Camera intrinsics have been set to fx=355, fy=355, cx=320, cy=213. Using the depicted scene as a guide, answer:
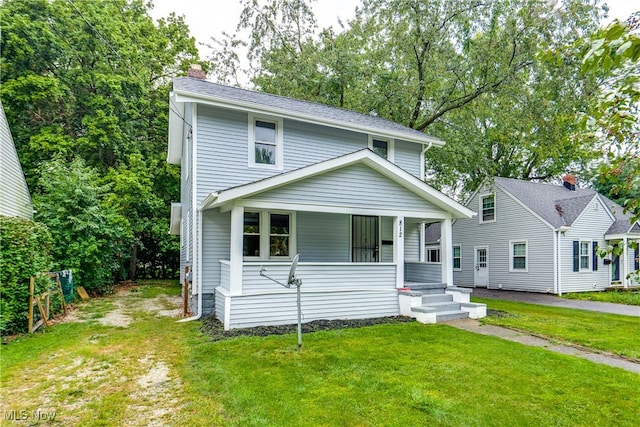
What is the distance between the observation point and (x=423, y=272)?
35.8 ft

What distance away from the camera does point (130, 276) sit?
18562 mm

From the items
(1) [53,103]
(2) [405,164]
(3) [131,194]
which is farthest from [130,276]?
(2) [405,164]

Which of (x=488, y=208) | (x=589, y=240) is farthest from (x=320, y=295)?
(x=589, y=240)

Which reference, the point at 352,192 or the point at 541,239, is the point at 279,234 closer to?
the point at 352,192

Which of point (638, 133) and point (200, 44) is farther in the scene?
point (200, 44)

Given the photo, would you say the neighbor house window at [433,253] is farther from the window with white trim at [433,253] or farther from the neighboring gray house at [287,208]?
the neighboring gray house at [287,208]

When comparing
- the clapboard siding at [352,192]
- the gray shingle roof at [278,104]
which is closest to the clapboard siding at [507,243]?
the gray shingle roof at [278,104]

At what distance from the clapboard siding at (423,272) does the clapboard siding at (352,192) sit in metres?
2.06

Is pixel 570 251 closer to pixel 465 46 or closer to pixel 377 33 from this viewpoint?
pixel 465 46

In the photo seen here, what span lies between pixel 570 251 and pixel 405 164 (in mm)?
9045

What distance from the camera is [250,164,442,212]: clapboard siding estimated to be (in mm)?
7992

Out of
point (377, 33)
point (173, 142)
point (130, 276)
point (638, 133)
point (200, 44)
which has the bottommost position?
point (130, 276)

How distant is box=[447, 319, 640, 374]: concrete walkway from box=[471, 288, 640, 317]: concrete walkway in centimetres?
552

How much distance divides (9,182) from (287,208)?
8916 millimetres
